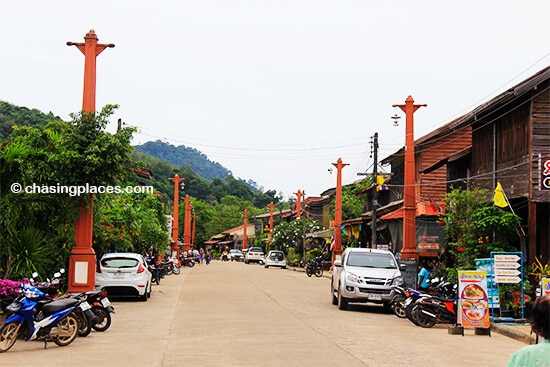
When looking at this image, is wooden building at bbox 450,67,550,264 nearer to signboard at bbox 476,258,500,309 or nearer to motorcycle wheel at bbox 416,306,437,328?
signboard at bbox 476,258,500,309

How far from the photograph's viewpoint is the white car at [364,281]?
72.7ft

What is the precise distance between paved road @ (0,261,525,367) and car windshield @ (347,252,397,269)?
1522 millimetres

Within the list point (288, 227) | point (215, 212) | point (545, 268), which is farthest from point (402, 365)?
point (215, 212)

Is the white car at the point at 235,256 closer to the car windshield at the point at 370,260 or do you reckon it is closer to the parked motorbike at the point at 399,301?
the car windshield at the point at 370,260

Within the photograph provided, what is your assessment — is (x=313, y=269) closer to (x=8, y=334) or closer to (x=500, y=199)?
(x=500, y=199)

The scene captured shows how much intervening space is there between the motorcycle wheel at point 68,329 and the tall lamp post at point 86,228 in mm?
7904

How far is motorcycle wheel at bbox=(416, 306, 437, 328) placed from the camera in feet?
61.4

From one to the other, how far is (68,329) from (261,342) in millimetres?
3504

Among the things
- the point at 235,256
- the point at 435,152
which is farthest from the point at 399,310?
the point at 235,256

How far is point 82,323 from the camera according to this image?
14.9m

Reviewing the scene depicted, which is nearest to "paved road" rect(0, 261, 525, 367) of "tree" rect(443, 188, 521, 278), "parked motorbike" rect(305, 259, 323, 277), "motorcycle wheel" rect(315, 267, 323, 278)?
"tree" rect(443, 188, 521, 278)

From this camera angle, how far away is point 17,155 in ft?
60.1

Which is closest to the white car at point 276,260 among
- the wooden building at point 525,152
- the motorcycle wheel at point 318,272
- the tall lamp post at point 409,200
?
the motorcycle wheel at point 318,272

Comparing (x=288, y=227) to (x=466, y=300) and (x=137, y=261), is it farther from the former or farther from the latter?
(x=466, y=300)
